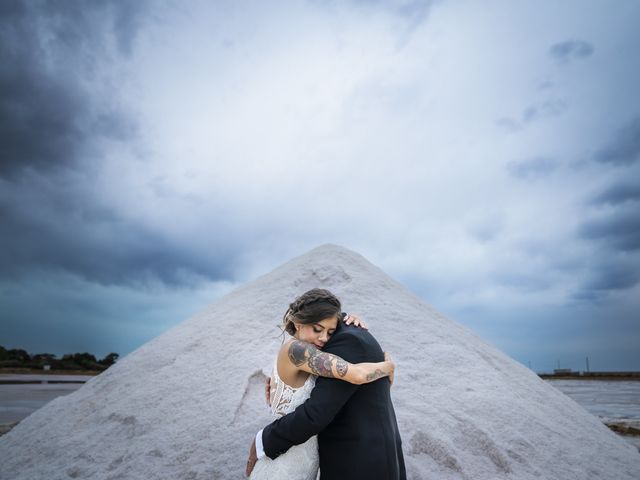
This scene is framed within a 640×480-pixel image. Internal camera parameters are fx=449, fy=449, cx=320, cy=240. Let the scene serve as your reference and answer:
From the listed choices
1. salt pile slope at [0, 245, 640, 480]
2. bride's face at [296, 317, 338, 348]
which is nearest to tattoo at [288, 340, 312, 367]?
bride's face at [296, 317, 338, 348]

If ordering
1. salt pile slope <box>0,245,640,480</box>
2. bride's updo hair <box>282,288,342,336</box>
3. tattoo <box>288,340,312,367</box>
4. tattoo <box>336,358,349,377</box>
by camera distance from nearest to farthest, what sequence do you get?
1. tattoo <box>336,358,349,377</box>
2. tattoo <box>288,340,312,367</box>
3. bride's updo hair <box>282,288,342,336</box>
4. salt pile slope <box>0,245,640,480</box>

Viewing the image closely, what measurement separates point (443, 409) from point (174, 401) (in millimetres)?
2146

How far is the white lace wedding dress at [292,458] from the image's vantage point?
5.45 feet

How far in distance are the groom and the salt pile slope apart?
4.83 feet

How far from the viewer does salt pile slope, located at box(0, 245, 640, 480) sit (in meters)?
3.12

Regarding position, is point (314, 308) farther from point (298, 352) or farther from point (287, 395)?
point (287, 395)

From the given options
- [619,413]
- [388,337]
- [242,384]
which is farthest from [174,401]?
[619,413]

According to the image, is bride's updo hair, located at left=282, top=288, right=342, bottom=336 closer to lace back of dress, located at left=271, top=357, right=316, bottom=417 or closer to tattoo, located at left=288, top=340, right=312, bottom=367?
tattoo, located at left=288, top=340, right=312, bottom=367

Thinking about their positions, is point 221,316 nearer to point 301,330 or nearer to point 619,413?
point 301,330

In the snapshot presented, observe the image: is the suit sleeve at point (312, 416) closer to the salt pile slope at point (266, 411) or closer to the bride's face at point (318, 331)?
the bride's face at point (318, 331)

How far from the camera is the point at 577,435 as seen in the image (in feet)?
12.5

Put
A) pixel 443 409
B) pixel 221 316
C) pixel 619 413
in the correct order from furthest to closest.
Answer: pixel 619 413 < pixel 221 316 < pixel 443 409

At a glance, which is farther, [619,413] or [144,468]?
[619,413]

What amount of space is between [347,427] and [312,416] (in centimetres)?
17
